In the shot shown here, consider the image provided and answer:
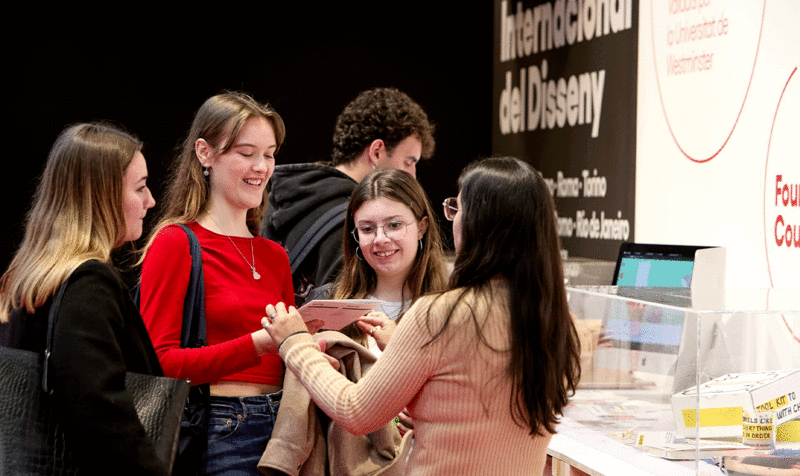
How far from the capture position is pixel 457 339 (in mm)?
1505

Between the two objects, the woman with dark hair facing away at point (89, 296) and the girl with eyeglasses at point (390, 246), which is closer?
the woman with dark hair facing away at point (89, 296)

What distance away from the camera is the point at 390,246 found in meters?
2.30

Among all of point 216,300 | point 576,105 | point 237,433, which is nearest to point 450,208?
point 216,300

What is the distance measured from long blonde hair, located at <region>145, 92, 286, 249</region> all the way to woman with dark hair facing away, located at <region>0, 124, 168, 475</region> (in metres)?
0.29

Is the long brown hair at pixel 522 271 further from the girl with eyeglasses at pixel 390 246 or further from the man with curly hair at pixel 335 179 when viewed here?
the man with curly hair at pixel 335 179

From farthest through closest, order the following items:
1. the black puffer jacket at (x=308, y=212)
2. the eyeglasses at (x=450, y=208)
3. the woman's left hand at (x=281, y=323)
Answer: the black puffer jacket at (x=308, y=212) < the eyeglasses at (x=450, y=208) < the woman's left hand at (x=281, y=323)

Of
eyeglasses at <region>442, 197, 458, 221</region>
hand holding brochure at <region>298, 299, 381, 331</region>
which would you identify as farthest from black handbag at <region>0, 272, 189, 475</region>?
eyeglasses at <region>442, 197, 458, 221</region>

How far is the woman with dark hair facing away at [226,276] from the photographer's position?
183cm

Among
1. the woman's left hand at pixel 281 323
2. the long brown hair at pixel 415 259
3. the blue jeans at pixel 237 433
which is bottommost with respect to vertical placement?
the blue jeans at pixel 237 433

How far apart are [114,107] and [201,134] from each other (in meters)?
3.64

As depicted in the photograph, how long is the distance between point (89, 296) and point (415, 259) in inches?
42.9

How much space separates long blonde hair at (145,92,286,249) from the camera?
2041mm

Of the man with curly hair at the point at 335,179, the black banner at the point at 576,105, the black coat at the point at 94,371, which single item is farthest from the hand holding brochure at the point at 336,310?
the black banner at the point at 576,105

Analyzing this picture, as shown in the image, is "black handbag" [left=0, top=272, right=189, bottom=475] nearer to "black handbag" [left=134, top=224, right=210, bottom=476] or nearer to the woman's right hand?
"black handbag" [left=134, top=224, right=210, bottom=476]
